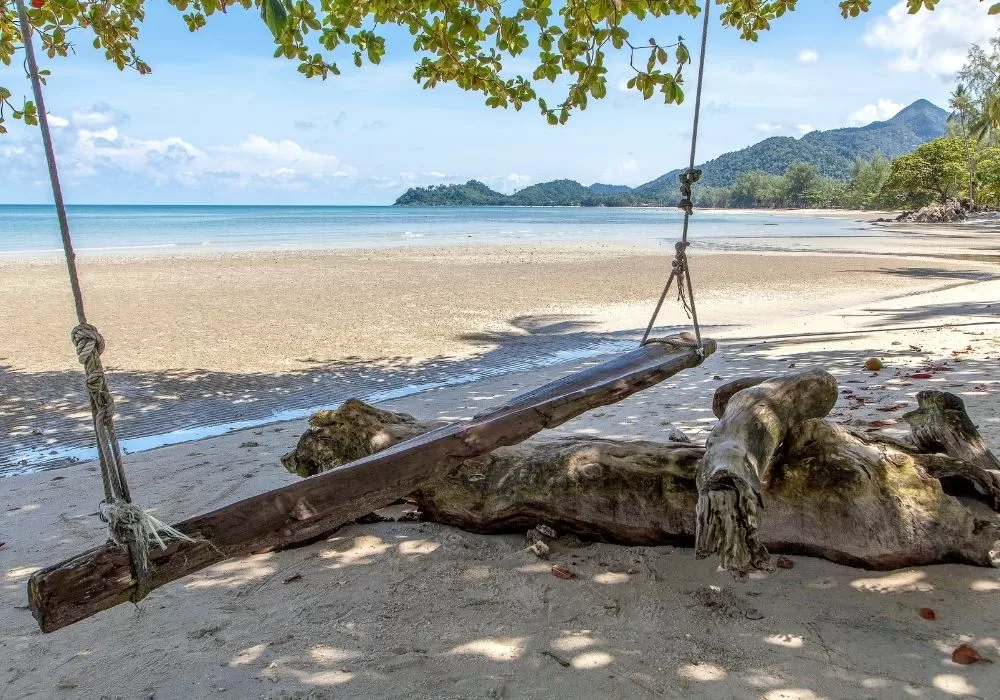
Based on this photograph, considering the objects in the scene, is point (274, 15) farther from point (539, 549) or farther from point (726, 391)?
point (726, 391)

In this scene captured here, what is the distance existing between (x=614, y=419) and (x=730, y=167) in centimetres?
18302

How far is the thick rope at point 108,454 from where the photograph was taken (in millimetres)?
1767

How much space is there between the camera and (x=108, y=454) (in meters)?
1.82

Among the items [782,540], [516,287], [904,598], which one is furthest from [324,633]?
[516,287]

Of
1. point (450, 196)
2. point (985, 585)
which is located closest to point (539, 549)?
point (985, 585)

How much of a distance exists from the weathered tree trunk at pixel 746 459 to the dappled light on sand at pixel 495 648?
0.68 m

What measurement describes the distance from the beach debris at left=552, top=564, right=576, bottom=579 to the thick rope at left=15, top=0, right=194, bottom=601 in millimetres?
1416

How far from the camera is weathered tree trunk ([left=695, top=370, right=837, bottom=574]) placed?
1991 mm

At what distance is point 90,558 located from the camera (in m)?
1.75

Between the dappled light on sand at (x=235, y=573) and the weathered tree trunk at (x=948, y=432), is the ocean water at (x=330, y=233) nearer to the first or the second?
the dappled light on sand at (x=235, y=573)

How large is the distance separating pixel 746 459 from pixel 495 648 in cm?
104

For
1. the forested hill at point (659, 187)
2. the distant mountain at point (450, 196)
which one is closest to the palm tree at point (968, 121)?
the forested hill at point (659, 187)

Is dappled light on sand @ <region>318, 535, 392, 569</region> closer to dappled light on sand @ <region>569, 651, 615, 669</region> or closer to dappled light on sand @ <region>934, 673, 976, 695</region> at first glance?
dappled light on sand @ <region>569, 651, 615, 669</region>

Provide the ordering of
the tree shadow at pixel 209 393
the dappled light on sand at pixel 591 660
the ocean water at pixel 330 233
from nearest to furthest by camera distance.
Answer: the dappled light on sand at pixel 591 660
the tree shadow at pixel 209 393
the ocean water at pixel 330 233
